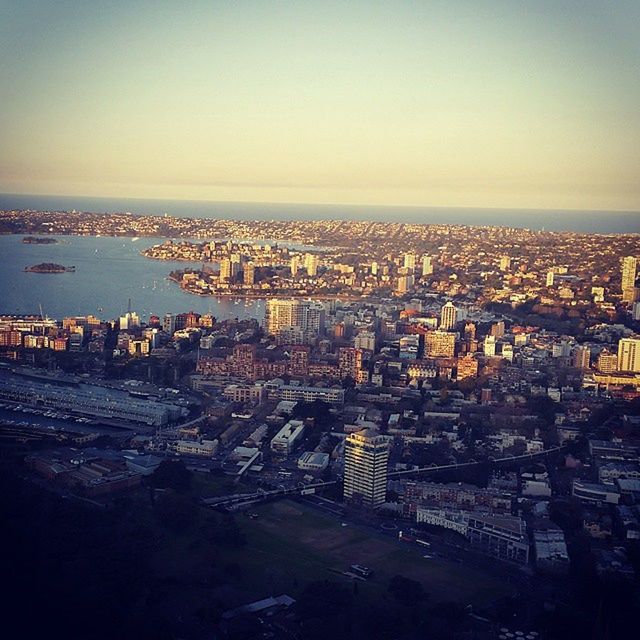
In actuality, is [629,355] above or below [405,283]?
below

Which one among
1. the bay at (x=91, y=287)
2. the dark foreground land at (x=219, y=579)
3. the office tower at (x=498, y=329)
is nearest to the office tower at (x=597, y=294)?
the office tower at (x=498, y=329)

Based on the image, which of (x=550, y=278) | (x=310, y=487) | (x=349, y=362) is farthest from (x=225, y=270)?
(x=310, y=487)

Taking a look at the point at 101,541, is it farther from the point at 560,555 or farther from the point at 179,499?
the point at 560,555

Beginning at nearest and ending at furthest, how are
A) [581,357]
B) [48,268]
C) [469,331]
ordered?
1. [581,357]
2. [469,331]
3. [48,268]

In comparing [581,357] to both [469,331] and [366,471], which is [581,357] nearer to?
[469,331]

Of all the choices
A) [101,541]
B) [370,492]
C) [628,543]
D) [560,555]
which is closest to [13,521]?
[101,541]

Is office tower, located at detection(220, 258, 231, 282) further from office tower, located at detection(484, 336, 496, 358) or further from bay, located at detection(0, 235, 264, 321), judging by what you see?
office tower, located at detection(484, 336, 496, 358)
